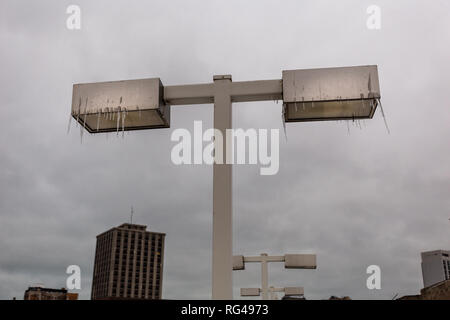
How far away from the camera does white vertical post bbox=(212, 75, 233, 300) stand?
3.99m

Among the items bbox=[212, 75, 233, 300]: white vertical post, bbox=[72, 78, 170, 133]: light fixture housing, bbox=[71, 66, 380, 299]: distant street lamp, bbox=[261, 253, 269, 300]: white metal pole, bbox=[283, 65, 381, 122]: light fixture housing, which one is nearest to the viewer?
bbox=[212, 75, 233, 300]: white vertical post

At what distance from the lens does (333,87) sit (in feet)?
14.5

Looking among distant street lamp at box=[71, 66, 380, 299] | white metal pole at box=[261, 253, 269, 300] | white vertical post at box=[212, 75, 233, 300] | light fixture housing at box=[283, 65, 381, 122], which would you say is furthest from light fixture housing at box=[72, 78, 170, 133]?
white metal pole at box=[261, 253, 269, 300]

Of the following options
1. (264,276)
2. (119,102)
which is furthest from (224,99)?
(264,276)

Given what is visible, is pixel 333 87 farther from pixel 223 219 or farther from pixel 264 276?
pixel 264 276

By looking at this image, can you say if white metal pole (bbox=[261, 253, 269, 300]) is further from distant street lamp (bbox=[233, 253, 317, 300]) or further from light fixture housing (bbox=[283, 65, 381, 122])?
A: light fixture housing (bbox=[283, 65, 381, 122])

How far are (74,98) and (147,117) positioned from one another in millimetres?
818

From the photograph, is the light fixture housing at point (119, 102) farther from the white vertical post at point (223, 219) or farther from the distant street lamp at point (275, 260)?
the distant street lamp at point (275, 260)

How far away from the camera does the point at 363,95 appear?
14.4 ft

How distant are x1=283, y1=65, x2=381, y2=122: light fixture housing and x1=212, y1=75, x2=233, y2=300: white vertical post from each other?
0.70 m
